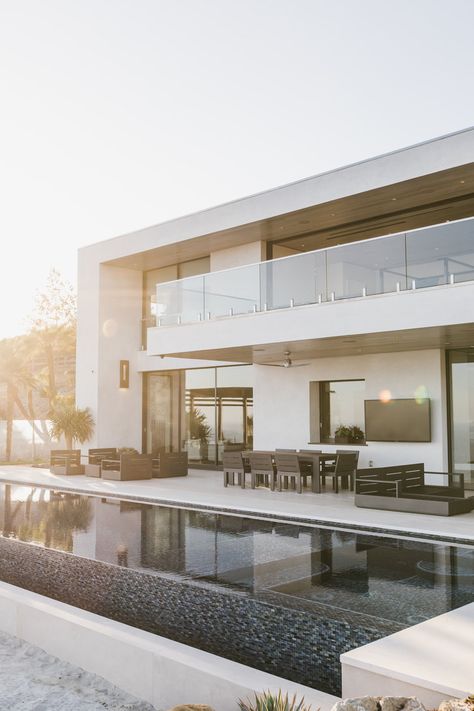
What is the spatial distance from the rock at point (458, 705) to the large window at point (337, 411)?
12.1 meters

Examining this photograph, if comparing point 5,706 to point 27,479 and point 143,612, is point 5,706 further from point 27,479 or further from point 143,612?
point 27,479

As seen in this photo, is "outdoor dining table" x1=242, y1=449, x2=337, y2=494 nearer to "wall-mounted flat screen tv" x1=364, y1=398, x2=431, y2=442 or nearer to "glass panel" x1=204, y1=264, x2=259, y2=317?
"wall-mounted flat screen tv" x1=364, y1=398, x2=431, y2=442

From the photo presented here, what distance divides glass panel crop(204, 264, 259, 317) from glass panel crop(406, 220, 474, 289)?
136 inches

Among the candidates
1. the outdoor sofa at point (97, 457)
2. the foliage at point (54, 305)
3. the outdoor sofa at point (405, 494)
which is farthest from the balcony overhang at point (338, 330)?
the foliage at point (54, 305)

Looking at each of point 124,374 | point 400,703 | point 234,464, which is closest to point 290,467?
point 234,464

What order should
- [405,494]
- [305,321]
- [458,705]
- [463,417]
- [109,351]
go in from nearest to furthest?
[458,705]
[405,494]
[305,321]
[463,417]
[109,351]

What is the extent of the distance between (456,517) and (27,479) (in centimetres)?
1088

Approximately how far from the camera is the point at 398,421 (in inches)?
566

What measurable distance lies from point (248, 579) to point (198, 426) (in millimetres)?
13008

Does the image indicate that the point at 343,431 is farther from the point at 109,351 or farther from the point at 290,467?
the point at 109,351

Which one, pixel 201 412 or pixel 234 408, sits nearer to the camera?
pixel 234 408

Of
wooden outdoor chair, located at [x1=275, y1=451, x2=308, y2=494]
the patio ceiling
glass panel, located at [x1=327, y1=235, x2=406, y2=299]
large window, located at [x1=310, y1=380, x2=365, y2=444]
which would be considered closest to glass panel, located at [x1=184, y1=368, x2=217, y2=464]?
the patio ceiling

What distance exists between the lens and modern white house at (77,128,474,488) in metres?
11.5

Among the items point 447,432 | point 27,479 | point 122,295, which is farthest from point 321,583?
point 122,295
